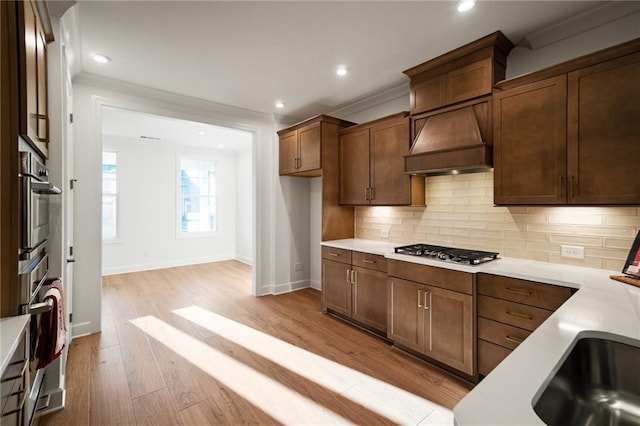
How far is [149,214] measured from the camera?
20.9 ft

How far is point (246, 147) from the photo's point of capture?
684cm

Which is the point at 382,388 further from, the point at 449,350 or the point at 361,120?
the point at 361,120

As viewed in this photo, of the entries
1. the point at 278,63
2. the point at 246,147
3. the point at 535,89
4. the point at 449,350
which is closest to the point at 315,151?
the point at 278,63

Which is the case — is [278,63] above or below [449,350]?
above

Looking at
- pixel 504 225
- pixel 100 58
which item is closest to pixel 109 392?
pixel 100 58

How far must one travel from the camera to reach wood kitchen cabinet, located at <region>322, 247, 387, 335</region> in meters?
3.07

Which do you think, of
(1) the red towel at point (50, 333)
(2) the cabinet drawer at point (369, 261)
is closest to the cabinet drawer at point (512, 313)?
(2) the cabinet drawer at point (369, 261)

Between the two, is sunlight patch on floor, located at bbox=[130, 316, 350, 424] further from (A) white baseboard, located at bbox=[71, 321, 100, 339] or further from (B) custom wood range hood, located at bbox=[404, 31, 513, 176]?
(B) custom wood range hood, located at bbox=[404, 31, 513, 176]

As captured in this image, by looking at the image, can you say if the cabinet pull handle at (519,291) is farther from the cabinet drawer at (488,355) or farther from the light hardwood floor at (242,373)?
the light hardwood floor at (242,373)

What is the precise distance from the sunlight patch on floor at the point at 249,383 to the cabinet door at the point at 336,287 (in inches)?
52.8

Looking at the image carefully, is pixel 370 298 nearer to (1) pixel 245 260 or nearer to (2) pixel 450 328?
(2) pixel 450 328

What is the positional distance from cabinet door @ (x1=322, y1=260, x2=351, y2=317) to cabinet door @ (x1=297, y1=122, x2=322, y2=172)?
1.30 m

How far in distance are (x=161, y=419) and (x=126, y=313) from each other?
2350mm

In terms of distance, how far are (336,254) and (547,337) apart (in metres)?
2.67
